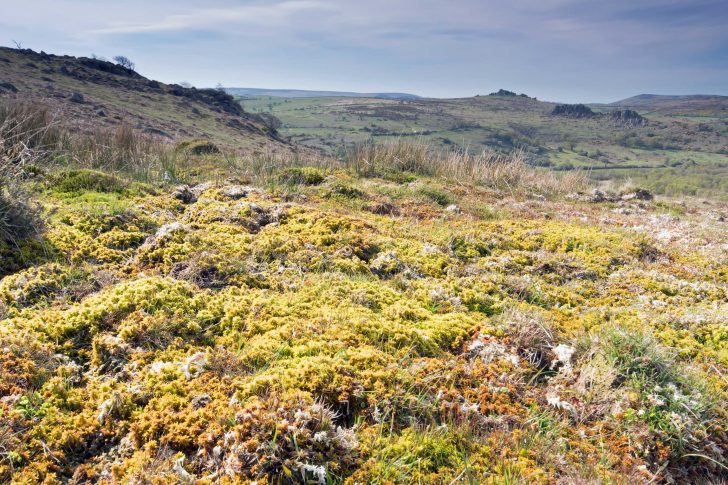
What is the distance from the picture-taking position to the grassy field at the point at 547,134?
73.8 m

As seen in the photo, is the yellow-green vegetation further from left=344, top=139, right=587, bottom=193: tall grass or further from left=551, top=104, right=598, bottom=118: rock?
left=551, top=104, right=598, bottom=118: rock

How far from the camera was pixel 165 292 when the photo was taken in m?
3.56

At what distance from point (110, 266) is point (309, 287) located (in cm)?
203

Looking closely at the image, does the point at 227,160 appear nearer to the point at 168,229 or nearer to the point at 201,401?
the point at 168,229

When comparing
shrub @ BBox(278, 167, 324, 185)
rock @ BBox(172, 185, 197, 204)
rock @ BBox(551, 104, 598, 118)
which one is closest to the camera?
rock @ BBox(172, 185, 197, 204)

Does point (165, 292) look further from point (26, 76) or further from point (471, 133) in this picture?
point (471, 133)

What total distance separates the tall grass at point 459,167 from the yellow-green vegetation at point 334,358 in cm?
763

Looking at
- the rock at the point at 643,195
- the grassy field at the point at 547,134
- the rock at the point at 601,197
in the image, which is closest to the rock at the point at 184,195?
the rock at the point at 601,197

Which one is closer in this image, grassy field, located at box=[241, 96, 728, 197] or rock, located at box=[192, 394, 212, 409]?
rock, located at box=[192, 394, 212, 409]

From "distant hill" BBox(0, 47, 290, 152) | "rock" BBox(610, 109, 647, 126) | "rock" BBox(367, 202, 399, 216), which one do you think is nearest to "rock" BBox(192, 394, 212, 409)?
"rock" BBox(367, 202, 399, 216)

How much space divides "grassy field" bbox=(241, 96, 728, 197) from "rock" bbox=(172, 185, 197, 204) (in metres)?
53.9

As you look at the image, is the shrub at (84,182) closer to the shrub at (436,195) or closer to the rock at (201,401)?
the rock at (201,401)

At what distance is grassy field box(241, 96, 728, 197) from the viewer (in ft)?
242

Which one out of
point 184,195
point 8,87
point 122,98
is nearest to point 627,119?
point 122,98
